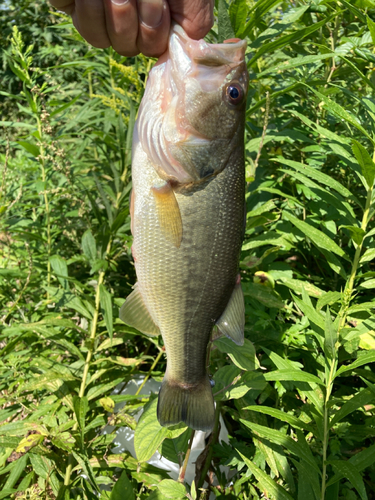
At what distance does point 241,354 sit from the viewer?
139 cm

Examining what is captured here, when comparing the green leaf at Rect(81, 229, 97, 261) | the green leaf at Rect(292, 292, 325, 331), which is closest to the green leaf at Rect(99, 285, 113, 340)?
the green leaf at Rect(81, 229, 97, 261)

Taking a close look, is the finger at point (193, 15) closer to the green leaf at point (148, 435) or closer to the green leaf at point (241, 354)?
the green leaf at point (241, 354)

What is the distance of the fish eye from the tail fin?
2.79 feet

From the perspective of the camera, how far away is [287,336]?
5.29 ft

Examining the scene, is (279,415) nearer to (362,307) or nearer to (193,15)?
(362,307)

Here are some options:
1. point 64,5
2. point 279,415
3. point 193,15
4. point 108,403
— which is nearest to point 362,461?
Answer: point 279,415

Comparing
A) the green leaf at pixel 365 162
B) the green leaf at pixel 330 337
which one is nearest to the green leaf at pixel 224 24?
the green leaf at pixel 365 162

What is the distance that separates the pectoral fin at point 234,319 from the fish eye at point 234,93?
547 millimetres

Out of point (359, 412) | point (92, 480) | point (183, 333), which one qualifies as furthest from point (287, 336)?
point (92, 480)

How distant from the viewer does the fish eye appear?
1.11 m

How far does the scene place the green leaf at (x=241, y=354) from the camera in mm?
1356

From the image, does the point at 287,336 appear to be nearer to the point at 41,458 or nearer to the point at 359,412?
the point at 359,412

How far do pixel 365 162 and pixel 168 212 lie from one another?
0.82 metres

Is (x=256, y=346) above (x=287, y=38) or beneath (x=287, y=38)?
beneath
